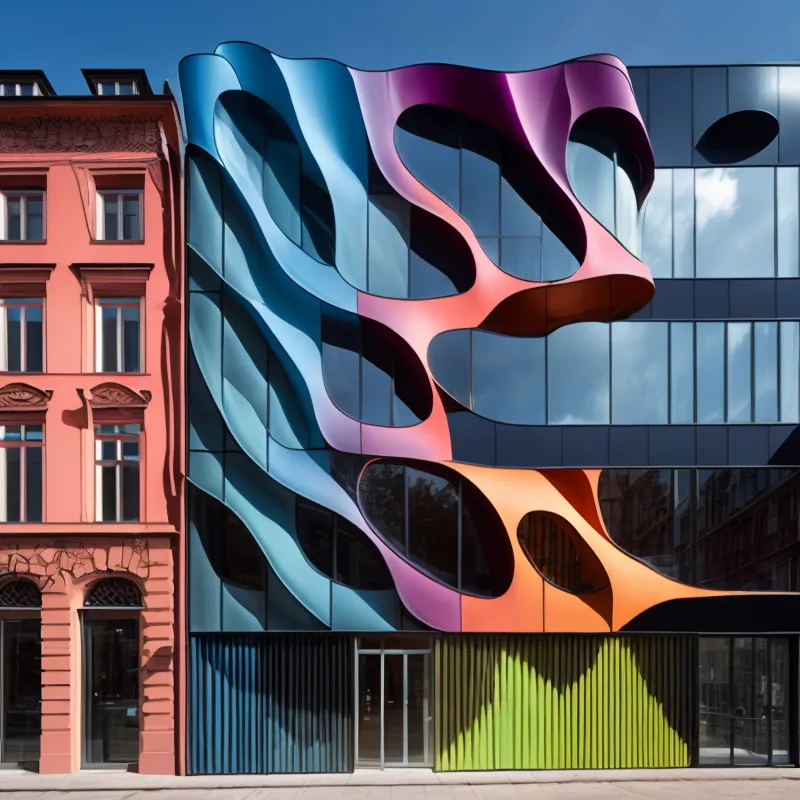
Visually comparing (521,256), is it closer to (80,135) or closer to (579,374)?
(579,374)

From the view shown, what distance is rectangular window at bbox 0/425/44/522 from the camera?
17.4m

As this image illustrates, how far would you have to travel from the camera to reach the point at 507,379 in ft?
58.4

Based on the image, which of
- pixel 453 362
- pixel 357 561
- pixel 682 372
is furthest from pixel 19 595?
pixel 682 372

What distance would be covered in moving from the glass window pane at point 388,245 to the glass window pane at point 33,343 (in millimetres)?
8336

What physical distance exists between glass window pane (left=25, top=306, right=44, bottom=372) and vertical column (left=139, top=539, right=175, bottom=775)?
17.7ft

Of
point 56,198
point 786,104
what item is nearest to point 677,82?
point 786,104

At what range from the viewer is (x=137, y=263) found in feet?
57.3

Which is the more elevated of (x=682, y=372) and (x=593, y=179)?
(x=593, y=179)

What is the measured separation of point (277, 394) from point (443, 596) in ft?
20.9

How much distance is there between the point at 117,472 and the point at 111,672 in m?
4.85

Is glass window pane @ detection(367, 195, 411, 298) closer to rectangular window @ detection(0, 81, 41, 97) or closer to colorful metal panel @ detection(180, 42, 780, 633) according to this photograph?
colorful metal panel @ detection(180, 42, 780, 633)

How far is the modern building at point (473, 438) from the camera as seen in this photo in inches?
672

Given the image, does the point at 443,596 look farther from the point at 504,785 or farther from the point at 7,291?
the point at 7,291

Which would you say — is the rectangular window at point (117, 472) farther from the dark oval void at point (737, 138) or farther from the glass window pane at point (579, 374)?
the dark oval void at point (737, 138)
